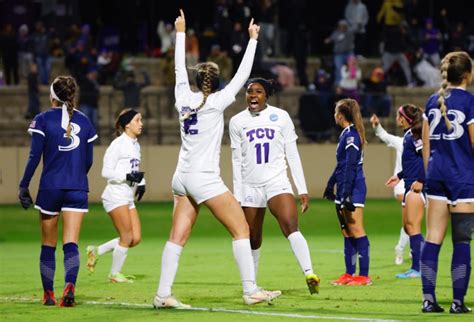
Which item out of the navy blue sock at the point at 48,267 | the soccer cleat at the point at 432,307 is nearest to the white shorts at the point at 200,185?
the navy blue sock at the point at 48,267

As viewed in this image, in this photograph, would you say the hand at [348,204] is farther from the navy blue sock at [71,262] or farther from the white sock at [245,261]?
the navy blue sock at [71,262]

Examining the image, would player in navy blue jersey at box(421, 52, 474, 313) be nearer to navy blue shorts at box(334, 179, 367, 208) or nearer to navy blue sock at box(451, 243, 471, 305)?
navy blue sock at box(451, 243, 471, 305)

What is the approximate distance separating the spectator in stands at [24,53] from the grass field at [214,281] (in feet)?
23.2

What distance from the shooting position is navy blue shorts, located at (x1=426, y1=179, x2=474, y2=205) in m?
9.83

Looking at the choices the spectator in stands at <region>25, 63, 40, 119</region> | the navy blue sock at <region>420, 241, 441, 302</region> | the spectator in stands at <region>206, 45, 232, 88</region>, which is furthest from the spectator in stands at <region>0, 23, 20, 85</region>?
the navy blue sock at <region>420, 241, 441, 302</region>

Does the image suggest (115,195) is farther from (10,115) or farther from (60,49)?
(60,49)

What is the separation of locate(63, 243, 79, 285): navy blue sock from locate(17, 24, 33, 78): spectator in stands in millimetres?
19265

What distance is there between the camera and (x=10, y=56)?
29.8 metres

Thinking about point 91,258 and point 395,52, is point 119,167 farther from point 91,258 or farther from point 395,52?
point 395,52

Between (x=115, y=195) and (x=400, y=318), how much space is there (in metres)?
5.09

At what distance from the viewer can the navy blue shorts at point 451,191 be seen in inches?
387

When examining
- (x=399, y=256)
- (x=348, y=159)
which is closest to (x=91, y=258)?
(x=348, y=159)

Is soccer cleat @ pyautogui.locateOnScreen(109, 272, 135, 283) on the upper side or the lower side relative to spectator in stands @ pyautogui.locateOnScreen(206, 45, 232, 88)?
lower

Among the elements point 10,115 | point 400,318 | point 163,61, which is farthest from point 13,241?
point 400,318
